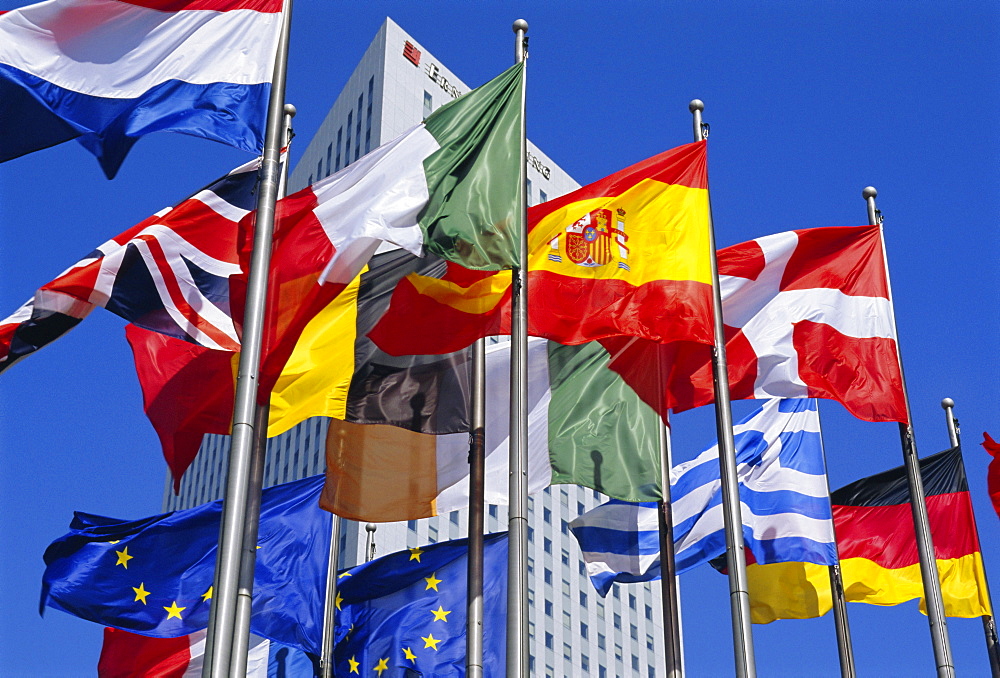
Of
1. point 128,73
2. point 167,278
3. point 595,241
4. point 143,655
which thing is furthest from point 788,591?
point 128,73

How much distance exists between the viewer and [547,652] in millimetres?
86000

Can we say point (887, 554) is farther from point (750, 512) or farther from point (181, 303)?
point (181, 303)

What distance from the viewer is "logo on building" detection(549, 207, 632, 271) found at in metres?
18.7

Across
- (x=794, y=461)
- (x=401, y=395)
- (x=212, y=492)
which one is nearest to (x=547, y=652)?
(x=212, y=492)

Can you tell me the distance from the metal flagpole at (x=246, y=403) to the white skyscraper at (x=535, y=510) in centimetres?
6492

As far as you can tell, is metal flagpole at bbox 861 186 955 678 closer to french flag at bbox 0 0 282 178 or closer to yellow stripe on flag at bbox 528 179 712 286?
yellow stripe on flag at bbox 528 179 712 286

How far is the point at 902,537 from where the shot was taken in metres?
A: 22.0

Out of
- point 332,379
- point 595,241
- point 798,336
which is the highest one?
point 595,241

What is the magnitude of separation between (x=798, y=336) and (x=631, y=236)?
3.18 metres

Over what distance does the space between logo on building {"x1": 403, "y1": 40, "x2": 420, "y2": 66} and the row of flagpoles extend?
79.0 metres

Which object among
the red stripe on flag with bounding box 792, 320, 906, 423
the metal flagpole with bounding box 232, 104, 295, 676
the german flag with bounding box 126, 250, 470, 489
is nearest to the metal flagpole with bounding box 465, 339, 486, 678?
the german flag with bounding box 126, 250, 470, 489

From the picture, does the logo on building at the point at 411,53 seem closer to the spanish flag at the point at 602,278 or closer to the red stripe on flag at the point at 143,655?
the red stripe on flag at the point at 143,655

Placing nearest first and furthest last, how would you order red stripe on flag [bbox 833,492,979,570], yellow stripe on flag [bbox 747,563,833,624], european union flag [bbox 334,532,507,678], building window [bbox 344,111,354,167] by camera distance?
european union flag [bbox 334,532,507,678] < red stripe on flag [bbox 833,492,979,570] < yellow stripe on flag [bbox 747,563,833,624] < building window [bbox 344,111,354,167]

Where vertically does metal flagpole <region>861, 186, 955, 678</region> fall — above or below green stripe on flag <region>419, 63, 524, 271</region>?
below
